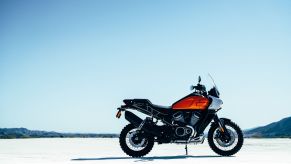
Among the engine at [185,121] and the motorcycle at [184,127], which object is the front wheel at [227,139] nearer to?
the motorcycle at [184,127]

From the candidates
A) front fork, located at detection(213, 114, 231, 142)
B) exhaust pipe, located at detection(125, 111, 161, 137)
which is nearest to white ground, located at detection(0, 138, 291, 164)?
front fork, located at detection(213, 114, 231, 142)

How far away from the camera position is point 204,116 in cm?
948

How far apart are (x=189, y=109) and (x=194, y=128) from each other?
48 centimetres

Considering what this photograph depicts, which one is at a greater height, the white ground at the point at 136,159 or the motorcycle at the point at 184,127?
the motorcycle at the point at 184,127

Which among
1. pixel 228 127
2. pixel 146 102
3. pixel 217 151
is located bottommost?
pixel 217 151

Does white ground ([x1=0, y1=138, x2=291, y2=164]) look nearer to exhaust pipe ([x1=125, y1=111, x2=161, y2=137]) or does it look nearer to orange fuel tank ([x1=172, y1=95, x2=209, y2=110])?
exhaust pipe ([x1=125, y1=111, x2=161, y2=137])

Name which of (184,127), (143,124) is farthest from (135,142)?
(184,127)

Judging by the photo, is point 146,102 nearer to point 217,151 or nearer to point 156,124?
point 156,124

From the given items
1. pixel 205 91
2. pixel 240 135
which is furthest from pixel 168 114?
pixel 240 135

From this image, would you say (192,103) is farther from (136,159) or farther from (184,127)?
(136,159)

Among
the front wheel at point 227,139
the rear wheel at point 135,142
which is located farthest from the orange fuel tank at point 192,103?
the rear wheel at point 135,142

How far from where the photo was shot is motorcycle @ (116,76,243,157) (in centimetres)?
935

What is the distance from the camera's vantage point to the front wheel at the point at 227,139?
931 centimetres

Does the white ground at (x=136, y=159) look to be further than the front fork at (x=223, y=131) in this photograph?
No
